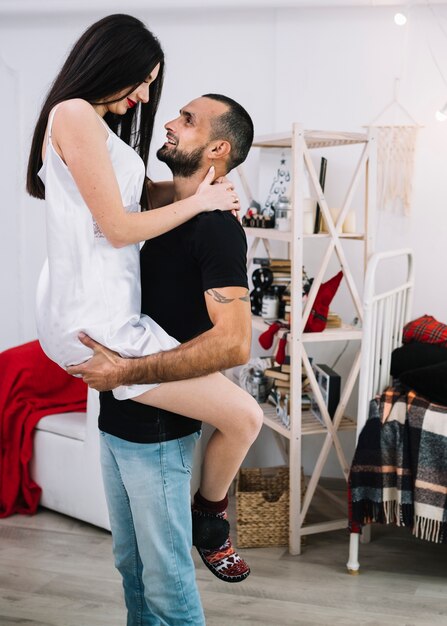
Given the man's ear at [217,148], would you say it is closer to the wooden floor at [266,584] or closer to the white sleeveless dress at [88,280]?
the white sleeveless dress at [88,280]

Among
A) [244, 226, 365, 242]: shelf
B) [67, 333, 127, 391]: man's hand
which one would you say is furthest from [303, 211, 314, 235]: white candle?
[67, 333, 127, 391]: man's hand

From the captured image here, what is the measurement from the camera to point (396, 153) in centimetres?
327

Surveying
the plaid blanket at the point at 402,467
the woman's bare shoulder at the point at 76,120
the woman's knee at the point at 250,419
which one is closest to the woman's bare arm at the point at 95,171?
the woman's bare shoulder at the point at 76,120

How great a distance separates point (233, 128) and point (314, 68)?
1.90 metres

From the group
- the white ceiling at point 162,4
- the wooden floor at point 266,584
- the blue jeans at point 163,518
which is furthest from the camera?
the white ceiling at point 162,4

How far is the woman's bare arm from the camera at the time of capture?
1425mm

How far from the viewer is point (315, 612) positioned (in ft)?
8.11

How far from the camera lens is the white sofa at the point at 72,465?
10.0ft

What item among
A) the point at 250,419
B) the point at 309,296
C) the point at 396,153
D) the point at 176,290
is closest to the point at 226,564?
the point at 250,419

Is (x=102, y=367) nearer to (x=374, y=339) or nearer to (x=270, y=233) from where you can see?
(x=374, y=339)

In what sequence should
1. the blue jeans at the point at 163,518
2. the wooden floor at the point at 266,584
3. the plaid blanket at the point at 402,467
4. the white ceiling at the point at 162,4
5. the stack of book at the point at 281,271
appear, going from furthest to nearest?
the white ceiling at the point at 162,4 < the stack of book at the point at 281,271 < the plaid blanket at the point at 402,467 < the wooden floor at the point at 266,584 < the blue jeans at the point at 163,518

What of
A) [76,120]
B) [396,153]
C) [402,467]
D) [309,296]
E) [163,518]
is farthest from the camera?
[396,153]

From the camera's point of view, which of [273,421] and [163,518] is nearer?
[163,518]

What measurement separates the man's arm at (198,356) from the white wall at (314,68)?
2043mm
